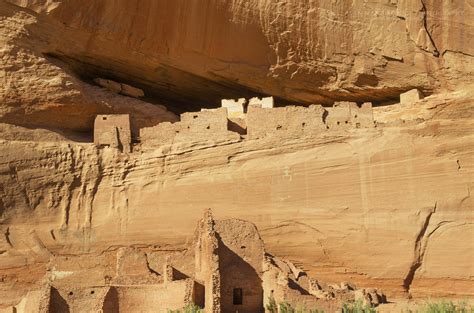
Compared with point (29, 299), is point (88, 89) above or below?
above

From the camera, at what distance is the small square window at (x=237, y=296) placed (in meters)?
15.1

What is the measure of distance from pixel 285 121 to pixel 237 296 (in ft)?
12.1

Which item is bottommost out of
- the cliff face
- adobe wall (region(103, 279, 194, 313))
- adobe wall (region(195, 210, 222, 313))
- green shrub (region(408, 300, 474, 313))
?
green shrub (region(408, 300, 474, 313))

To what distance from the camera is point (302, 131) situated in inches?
677

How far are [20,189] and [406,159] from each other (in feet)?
22.7

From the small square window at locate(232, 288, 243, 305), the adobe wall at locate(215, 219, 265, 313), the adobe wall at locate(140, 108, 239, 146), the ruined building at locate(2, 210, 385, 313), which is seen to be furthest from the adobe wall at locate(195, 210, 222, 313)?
the adobe wall at locate(140, 108, 239, 146)

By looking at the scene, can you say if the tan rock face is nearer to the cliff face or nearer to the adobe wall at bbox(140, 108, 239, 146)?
the cliff face

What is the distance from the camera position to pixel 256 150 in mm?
17156

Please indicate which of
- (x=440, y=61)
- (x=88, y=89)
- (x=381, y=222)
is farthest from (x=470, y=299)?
(x=88, y=89)

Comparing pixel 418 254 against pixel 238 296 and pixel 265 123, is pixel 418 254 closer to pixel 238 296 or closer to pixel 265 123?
pixel 238 296

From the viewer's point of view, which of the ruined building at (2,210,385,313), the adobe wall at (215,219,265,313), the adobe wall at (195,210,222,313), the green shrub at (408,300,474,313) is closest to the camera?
the green shrub at (408,300,474,313)

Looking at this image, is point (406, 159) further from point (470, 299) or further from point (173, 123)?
point (173, 123)

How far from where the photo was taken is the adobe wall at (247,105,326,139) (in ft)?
56.4

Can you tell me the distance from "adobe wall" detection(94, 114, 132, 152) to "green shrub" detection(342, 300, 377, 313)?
5.71m
